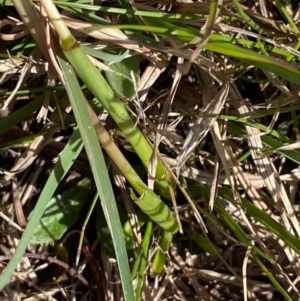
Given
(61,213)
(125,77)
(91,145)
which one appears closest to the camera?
(91,145)

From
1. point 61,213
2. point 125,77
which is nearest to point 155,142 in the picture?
point 125,77

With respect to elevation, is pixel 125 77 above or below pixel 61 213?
above

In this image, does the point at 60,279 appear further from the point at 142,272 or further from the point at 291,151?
the point at 291,151

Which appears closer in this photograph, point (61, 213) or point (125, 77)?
point (125, 77)

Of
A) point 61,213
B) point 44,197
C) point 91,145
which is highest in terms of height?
point 91,145

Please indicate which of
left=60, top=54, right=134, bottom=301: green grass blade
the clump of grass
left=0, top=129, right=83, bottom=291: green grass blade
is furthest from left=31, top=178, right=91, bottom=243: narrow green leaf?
left=60, top=54, right=134, bottom=301: green grass blade

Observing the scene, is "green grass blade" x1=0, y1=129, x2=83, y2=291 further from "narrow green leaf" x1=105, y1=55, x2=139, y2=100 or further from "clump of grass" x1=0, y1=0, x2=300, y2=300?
"narrow green leaf" x1=105, y1=55, x2=139, y2=100

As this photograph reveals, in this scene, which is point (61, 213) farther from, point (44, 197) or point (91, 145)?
point (91, 145)

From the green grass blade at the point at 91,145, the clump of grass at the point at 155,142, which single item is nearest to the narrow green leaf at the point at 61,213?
the clump of grass at the point at 155,142

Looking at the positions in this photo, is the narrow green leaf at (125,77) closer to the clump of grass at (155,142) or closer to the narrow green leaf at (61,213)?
the clump of grass at (155,142)
